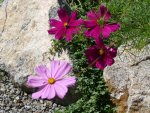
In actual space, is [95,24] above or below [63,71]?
above

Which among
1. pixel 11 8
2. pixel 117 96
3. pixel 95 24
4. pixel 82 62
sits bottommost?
pixel 117 96

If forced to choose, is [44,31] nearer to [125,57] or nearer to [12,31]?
[12,31]

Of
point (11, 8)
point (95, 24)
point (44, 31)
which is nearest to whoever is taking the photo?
point (95, 24)

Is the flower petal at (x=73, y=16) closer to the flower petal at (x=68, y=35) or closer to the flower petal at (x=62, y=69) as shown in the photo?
the flower petal at (x=68, y=35)

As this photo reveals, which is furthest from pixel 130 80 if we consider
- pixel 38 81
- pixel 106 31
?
pixel 38 81

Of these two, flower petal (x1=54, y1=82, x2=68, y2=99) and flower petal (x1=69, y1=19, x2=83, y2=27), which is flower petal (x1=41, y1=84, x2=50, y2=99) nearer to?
flower petal (x1=54, y1=82, x2=68, y2=99)

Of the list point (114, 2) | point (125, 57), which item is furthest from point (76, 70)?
point (114, 2)

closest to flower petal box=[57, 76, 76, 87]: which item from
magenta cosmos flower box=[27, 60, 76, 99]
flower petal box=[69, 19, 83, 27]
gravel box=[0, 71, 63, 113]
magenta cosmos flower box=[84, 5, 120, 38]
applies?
magenta cosmos flower box=[27, 60, 76, 99]
